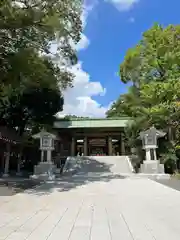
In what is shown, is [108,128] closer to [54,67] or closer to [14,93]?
[14,93]

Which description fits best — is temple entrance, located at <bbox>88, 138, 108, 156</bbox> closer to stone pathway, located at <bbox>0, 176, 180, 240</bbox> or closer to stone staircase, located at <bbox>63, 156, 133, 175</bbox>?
stone staircase, located at <bbox>63, 156, 133, 175</bbox>

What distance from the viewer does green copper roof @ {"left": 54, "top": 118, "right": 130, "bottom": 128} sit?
23938 millimetres

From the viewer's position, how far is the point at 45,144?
1585cm

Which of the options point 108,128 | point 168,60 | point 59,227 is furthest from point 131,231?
point 108,128

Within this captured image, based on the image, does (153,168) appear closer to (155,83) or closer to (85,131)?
(155,83)

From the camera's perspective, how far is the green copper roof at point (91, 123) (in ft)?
78.5

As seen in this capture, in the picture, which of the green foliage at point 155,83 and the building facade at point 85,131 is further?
the building facade at point 85,131

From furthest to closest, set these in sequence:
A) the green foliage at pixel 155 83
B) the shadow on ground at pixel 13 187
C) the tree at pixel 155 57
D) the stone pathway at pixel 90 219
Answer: the tree at pixel 155 57 → the green foliage at pixel 155 83 → the shadow on ground at pixel 13 187 → the stone pathway at pixel 90 219

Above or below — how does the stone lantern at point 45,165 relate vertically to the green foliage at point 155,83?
below

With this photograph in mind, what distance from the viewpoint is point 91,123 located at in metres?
24.5

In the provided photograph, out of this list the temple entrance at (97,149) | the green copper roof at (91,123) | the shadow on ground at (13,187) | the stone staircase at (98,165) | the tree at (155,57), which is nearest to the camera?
the shadow on ground at (13,187)

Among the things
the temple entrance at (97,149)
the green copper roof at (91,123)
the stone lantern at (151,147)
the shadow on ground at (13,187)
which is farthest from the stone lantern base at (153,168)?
the temple entrance at (97,149)

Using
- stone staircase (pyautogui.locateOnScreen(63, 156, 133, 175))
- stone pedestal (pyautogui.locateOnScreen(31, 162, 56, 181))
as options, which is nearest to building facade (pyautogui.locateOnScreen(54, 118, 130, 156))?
stone staircase (pyautogui.locateOnScreen(63, 156, 133, 175))

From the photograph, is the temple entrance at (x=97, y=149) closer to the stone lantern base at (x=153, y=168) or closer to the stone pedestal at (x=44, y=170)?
the stone lantern base at (x=153, y=168)
